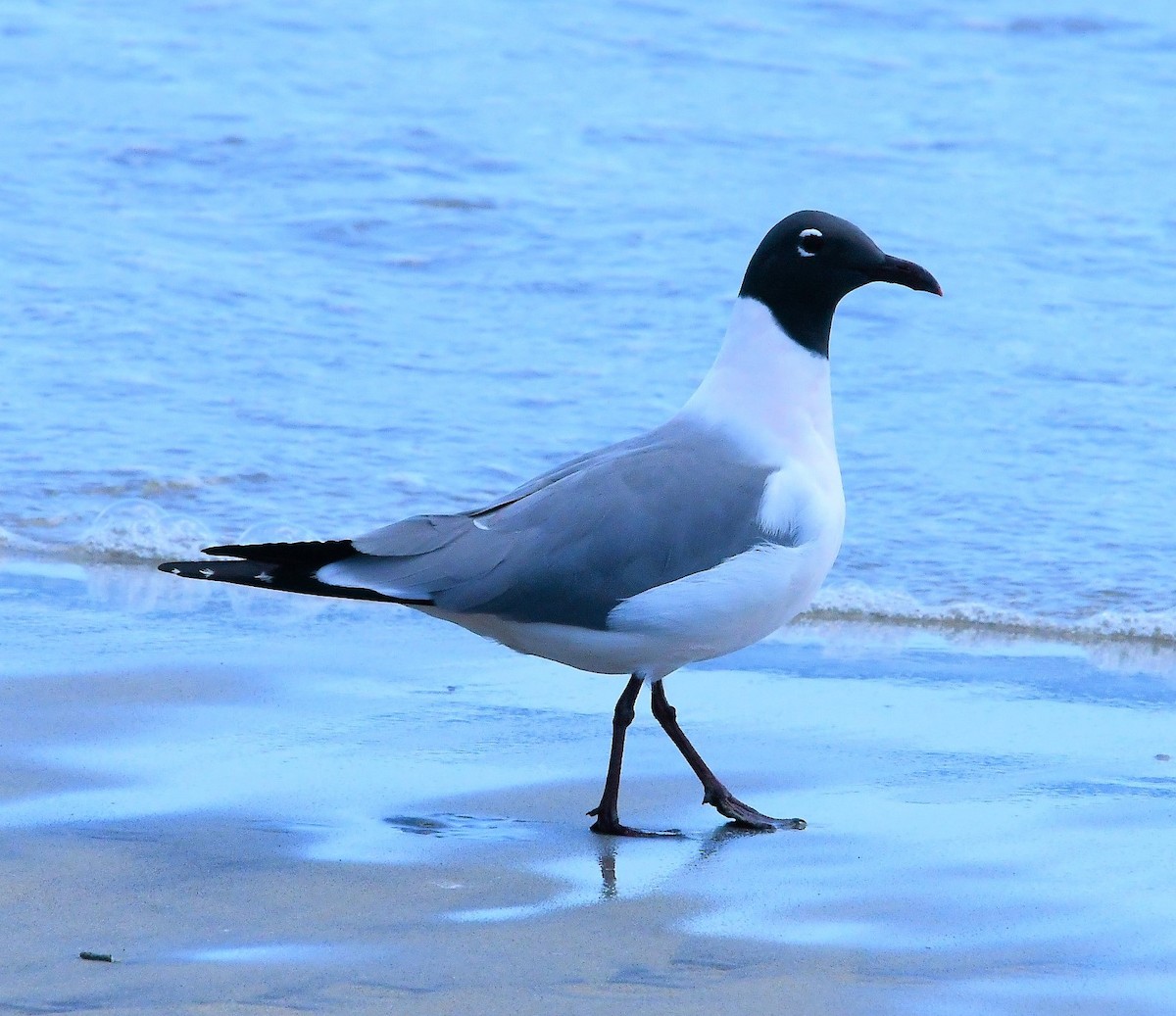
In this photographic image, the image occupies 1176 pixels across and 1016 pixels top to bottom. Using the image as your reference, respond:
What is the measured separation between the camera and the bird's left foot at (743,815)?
3.88 meters

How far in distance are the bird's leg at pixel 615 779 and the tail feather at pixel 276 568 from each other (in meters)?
0.55

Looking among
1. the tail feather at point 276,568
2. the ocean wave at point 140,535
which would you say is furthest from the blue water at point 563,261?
the tail feather at point 276,568

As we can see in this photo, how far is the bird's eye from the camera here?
4.10 m

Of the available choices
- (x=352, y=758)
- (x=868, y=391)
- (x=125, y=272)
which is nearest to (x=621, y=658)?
(x=352, y=758)

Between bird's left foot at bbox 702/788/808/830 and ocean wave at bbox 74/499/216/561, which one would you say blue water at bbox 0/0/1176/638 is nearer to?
ocean wave at bbox 74/499/216/561

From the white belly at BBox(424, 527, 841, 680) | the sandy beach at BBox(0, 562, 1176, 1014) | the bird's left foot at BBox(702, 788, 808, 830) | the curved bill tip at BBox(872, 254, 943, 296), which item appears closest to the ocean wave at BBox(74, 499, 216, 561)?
the sandy beach at BBox(0, 562, 1176, 1014)

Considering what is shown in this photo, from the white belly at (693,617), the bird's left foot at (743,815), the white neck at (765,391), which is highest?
the white neck at (765,391)

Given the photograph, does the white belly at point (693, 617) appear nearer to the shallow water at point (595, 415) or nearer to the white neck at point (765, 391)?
the white neck at point (765, 391)

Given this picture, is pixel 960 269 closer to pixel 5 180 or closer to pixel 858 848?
pixel 5 180

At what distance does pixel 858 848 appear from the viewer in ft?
12.2

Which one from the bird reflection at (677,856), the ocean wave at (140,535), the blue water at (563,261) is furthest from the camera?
the blue water at (563,261)

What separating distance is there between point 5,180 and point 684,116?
4.17m

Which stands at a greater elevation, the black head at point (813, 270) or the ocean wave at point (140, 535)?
the black head at point (813, 270)

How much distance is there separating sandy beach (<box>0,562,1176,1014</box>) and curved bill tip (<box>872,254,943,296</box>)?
1085 millimetres
